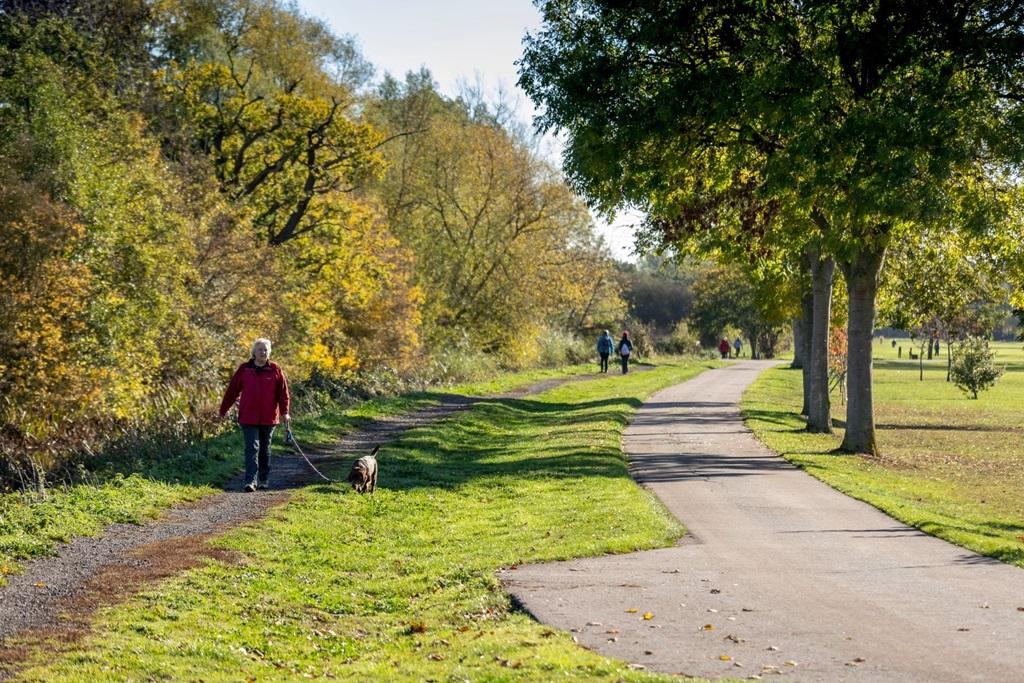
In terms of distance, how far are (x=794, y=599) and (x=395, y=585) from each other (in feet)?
12.0

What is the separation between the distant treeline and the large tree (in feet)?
28.8

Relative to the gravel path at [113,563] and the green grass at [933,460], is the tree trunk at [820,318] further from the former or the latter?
the gravel path at [113,563]

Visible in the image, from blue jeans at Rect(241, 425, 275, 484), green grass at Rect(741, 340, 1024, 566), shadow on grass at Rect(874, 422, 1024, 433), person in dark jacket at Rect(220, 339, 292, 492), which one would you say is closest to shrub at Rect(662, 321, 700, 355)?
green grass at Rect(741, 340, 1024, 566)

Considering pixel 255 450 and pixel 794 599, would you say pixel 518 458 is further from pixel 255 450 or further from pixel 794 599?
pixel 794 599

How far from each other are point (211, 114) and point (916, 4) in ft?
69.9

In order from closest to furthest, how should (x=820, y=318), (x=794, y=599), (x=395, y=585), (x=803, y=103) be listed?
(x=794, y=599) → (x=395, y=585) → (x=803, y=103) → (x=820, y=318)

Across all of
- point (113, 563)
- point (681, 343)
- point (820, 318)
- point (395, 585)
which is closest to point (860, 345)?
point (820, 318)

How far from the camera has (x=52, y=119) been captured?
22375 mm

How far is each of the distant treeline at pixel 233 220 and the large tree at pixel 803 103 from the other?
8769 millimetres

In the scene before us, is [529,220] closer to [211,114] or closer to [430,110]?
[430,110]

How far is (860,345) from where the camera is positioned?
904 inches

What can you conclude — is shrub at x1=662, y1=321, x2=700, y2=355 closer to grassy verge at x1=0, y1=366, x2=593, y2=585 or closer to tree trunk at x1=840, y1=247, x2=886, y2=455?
tree trunk at x1=840, y1=247, x2=886, y2=455

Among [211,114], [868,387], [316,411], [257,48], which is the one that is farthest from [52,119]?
[868,387]

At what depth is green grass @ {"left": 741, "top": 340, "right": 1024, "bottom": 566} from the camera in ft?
48.4
